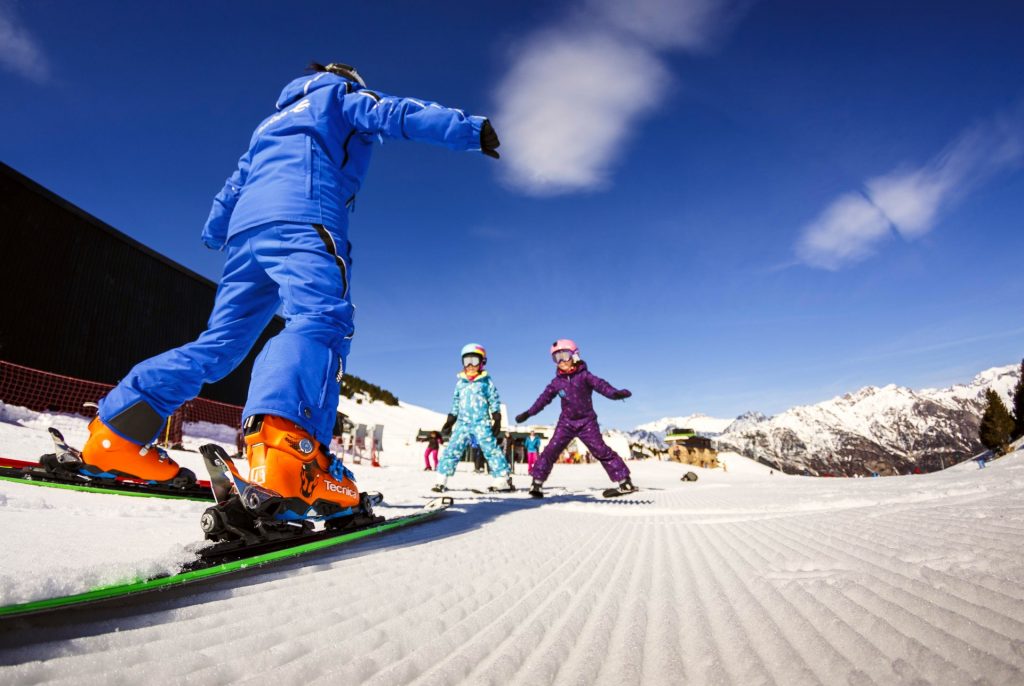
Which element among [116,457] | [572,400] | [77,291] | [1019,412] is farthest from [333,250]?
[1019,412]

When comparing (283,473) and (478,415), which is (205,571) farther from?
(478,415)

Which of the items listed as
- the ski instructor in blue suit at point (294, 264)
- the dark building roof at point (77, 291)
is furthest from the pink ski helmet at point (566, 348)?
the dark building roof at point (77, 291)

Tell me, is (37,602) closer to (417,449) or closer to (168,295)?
(168,295)

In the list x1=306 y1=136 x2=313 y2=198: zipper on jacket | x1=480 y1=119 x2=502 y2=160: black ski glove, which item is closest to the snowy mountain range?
x1=480 y1=119 x2=502 y2=160: black ski glove

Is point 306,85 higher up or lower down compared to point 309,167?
higher up

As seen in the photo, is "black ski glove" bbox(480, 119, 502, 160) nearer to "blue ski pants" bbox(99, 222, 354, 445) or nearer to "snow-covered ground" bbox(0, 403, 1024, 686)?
"blue ski pants" bbox(99, 222, 354, 445)

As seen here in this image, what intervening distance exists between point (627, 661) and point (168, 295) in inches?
603

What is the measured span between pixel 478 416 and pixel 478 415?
1 cm

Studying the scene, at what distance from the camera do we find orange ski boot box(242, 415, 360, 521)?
137 cm

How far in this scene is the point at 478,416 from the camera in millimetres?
5816

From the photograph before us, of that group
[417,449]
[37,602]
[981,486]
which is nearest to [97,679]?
[37,602]

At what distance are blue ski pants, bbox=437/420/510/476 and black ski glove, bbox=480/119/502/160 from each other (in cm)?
327

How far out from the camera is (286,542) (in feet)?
4.31

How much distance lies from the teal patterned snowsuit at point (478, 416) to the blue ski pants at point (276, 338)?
11.1 ft
